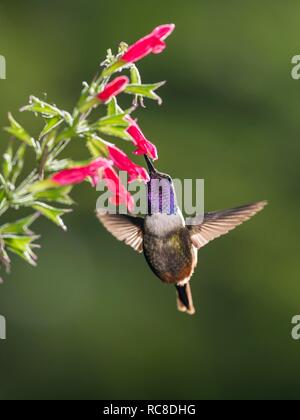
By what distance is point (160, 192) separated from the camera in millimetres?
2527

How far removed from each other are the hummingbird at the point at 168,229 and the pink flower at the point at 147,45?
581mm

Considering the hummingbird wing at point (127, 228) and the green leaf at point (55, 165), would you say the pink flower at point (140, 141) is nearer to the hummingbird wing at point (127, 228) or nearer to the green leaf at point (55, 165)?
the green leaf at point (55, 165)

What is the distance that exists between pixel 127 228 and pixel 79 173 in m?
1.00

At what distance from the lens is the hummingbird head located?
250 cm

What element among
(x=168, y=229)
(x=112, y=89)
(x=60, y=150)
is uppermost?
(x=168, y=229)

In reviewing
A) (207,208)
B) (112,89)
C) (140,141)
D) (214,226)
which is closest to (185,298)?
(214,226)

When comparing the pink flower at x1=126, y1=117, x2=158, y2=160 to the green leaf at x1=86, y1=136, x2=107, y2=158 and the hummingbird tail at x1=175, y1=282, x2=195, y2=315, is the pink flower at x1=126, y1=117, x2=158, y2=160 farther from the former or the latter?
the hummingbird tail at x1=175, y1=282, x2=195, y2=315

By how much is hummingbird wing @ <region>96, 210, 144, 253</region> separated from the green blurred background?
4065 millimetres

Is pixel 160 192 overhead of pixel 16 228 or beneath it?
overhead

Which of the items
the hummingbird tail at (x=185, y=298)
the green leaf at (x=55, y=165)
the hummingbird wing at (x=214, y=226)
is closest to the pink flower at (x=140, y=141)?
the green leaf at (x=55, y=165)

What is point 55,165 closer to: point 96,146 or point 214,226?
point 96,146

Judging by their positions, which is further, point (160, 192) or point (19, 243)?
point (160, 192)

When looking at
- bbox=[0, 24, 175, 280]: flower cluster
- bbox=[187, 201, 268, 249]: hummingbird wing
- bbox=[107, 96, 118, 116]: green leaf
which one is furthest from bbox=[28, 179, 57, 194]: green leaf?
bbox=[187, 201, 268, 249]: hummingbird wing

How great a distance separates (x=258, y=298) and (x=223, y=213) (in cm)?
471
